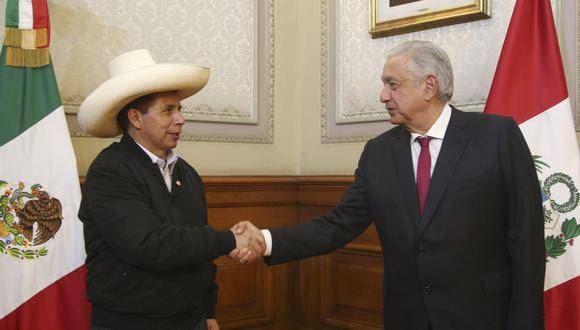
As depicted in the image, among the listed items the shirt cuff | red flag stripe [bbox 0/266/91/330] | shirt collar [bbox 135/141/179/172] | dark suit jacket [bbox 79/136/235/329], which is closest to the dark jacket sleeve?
dark suit jacket [bbox 79/136/235/329]

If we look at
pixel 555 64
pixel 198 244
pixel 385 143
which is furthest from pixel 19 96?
pixel 555 64

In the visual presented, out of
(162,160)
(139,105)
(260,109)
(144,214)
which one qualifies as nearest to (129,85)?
(139,105)

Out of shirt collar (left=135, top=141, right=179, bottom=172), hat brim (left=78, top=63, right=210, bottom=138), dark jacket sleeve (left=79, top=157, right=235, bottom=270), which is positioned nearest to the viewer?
Result: dark jacket sleeve (left=79, top=157, right=235, bottom=270)

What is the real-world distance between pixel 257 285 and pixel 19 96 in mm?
1846

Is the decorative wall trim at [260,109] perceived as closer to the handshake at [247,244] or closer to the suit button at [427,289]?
the handshake at [247,244]

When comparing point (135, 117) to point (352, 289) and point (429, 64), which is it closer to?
point (429, 64)

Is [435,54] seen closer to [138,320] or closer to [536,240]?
[536,240]

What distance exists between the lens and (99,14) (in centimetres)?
314

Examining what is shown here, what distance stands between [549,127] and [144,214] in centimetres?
179

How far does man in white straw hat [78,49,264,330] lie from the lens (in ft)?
6.72

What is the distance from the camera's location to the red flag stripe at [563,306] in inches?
103

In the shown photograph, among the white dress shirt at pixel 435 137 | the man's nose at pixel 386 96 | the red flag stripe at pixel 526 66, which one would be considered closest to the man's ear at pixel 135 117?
the man's nose at pixel 386 96

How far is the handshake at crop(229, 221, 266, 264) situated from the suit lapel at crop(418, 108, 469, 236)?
0.72m

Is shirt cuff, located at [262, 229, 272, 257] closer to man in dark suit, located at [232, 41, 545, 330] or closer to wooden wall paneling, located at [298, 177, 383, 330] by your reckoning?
man in dark suit, located at [232, 41, 545, 330]
